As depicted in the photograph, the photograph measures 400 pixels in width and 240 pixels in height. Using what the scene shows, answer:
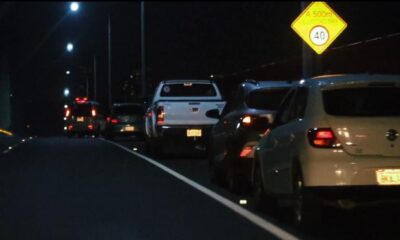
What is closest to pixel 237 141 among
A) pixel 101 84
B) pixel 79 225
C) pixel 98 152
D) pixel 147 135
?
pixel 79 225

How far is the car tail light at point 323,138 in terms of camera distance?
9930 mm

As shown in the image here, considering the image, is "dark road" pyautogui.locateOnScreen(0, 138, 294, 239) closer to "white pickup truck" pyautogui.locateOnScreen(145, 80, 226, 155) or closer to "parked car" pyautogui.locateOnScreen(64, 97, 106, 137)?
"white pickup truck" pyautogui.locateOnScreen(145, 80, 226, 155)

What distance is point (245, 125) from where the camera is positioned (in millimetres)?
14273

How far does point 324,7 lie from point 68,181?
19.9 feet

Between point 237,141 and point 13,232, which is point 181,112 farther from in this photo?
point 13,232

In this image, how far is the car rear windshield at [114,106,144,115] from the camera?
40656mm

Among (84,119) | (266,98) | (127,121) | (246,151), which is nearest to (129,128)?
(127,121)

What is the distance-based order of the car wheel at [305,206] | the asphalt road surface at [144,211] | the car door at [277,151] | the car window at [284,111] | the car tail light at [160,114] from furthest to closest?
the car tail light at [160,114]
the car window at [284,111]
the car door at [277,151]
the asphalt road surface at [144,211]
the car wheel at [305,206]

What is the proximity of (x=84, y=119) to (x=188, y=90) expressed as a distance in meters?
22.2

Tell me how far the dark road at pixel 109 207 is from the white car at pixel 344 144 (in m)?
0.81

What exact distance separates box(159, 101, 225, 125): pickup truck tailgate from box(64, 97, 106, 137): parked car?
77.8ft

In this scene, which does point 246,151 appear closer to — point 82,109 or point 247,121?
point 247,121

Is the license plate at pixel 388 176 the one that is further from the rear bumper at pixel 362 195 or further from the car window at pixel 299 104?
the car window at pixel 299 104

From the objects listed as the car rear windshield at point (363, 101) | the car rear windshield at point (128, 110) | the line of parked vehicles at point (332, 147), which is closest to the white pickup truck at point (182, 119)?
the line of parked vehicles at point (332, 147)
